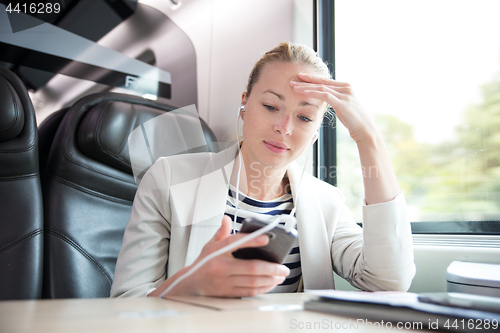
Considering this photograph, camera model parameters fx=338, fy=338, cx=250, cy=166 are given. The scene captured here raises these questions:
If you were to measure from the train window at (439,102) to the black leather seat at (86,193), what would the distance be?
95 cm

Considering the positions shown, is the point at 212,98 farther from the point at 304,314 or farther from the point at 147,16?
the point at 304,314

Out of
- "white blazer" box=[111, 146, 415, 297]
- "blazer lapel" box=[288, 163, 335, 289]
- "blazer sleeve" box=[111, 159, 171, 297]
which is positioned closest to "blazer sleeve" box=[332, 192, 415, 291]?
"white blazer" box=[111, 146, 415, 297]

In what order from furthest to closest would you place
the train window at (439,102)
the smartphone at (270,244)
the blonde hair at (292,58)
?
1. the train window at (439,102)
2. the blonde hair at (292,58)
3. the smartphone at (270,244)

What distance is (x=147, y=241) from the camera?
84 centimetres

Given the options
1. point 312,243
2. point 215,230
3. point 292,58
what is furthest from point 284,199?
point 292,58

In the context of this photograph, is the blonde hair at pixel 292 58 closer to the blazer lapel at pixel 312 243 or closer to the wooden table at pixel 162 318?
the blazer lapel at pixel 312 243

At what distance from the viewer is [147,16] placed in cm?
162

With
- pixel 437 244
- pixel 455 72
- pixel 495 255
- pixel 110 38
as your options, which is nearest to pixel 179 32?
pixel 110 38

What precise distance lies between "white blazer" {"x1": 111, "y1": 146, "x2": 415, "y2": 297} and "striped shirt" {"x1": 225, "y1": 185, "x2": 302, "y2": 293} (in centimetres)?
4

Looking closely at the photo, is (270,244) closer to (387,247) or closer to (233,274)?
(233,274)

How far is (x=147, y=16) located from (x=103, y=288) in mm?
1239

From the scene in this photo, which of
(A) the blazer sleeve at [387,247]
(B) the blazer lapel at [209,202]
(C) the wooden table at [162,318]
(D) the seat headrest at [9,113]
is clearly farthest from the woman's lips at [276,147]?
(D) the seat headrest at [9,113]

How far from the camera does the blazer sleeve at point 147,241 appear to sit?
784mm

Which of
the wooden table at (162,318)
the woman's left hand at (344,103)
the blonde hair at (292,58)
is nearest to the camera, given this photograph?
the wooden table at (162,318)
